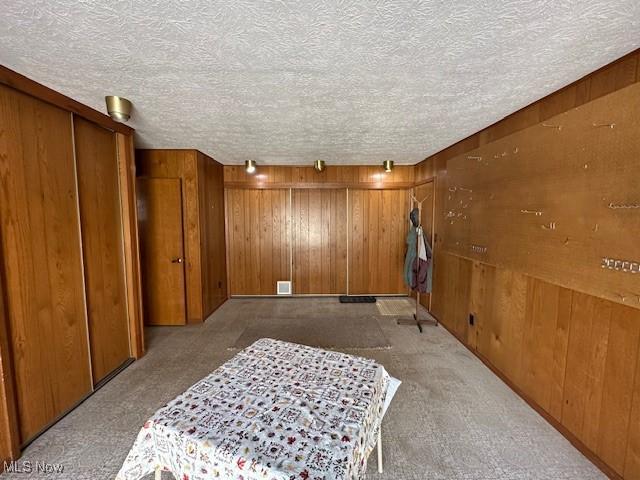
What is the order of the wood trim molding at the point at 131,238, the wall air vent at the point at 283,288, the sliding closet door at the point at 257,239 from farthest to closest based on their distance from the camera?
1. the wall air vent at the point at 283,288
2. the sliding closet door at the point at 257,239
3. the wood trim molding at the point at 131,238

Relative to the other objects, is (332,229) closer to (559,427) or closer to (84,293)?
(84,293)

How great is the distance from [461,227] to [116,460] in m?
3.48

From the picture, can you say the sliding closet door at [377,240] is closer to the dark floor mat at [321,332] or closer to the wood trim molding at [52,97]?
the dark floor mat at [321,332]

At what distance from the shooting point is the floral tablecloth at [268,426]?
0.82m

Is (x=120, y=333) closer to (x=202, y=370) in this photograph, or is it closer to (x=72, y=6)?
(x=202, y=370)

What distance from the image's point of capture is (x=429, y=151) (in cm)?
350

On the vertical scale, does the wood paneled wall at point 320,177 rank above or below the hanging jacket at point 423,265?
above

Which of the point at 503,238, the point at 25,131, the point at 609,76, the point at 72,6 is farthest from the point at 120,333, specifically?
the point at 609,76

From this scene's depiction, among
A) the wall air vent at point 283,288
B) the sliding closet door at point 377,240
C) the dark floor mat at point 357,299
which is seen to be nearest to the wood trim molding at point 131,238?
the wall air vent at point 283,288

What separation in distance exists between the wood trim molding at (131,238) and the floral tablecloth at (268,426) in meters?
1.90

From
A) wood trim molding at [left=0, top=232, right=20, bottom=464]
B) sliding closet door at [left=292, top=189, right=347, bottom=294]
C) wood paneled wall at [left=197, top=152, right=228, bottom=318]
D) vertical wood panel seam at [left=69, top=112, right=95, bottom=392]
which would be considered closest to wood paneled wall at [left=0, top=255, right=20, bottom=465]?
wood trim molding at [left=0, top=232, right=20, bottom=464]

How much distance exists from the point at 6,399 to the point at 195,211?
2.35 metres
